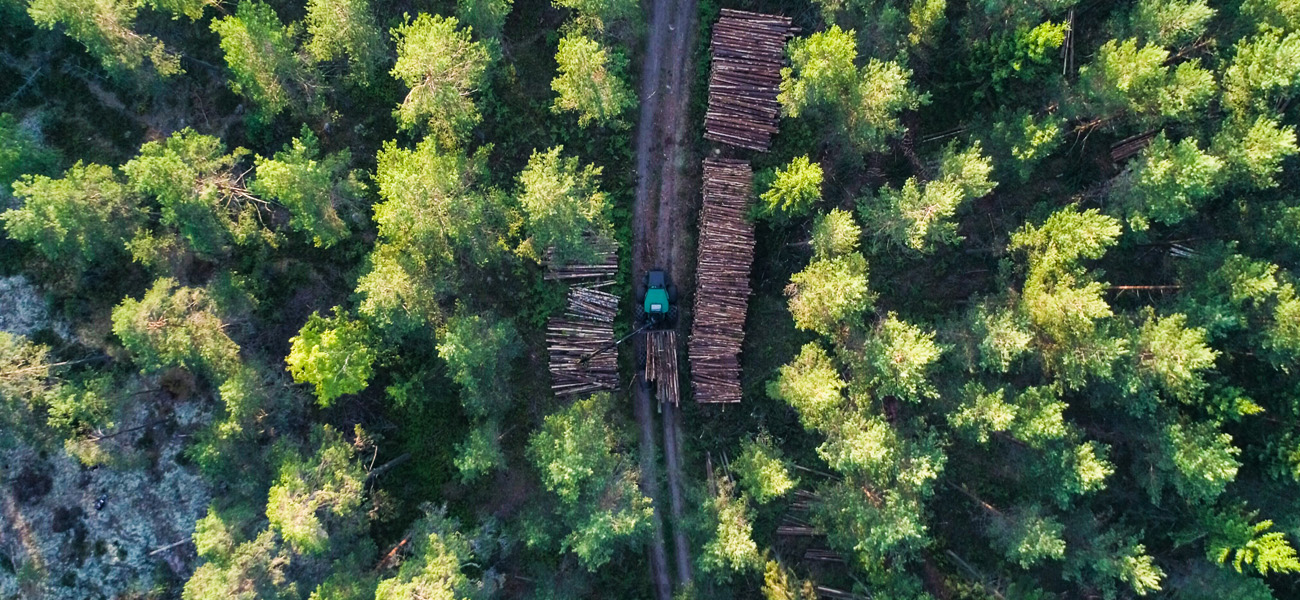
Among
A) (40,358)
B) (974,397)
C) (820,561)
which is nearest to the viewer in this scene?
(974,397)

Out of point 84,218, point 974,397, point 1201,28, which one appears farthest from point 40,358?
point 1201,28

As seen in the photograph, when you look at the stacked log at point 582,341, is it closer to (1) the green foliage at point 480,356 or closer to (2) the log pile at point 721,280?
(1) the green foliage at point 480,356

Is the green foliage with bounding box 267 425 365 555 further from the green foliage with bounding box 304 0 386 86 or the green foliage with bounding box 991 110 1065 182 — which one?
the green foliage with bounding box 991 110 1065 182

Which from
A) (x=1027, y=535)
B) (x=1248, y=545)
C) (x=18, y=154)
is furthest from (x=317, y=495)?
(x=1248, y=545)

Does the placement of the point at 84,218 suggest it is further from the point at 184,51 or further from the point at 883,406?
the point at 883,406

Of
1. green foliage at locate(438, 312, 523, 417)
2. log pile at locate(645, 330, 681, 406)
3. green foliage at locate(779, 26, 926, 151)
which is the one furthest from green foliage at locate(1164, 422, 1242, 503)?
green foliage at locate(438, 312, 523, 417)

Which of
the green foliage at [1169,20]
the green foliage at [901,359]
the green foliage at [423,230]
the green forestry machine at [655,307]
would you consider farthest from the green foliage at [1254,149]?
the green foliage at [423,230]

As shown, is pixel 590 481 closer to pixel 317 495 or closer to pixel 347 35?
pixel 317 495
